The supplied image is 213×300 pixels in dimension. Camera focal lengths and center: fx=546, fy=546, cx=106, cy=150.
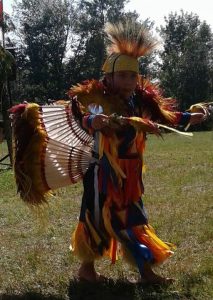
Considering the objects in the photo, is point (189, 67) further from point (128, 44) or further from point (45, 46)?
point (128, 44)

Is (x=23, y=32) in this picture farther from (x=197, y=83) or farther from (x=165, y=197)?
(x=165, y=197)

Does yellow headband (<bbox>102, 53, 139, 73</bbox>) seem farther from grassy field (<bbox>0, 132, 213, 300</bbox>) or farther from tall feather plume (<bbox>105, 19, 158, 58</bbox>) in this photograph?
grassy field (<bbox>0, 132, 213, 300</bbox>)

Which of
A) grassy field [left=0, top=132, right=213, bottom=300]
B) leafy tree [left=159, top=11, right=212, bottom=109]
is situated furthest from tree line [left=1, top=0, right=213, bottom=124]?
grassy field [left=0, top=132, right=213, bottom=300]

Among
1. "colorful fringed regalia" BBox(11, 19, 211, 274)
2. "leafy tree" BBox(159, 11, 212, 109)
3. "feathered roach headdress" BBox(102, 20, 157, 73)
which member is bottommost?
"leafy tree" BBox(159, 11, 212, 109)

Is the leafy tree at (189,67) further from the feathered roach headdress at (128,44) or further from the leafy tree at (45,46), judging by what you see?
the feathered roach headdress at (128,44)

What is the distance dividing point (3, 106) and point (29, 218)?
6653 mm

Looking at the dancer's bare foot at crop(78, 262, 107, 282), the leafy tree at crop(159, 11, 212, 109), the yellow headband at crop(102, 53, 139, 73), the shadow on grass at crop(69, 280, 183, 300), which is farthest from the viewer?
the leafy tree at crop(159, 11, 212, 109)

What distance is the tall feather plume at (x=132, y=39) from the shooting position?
3855 millimetres

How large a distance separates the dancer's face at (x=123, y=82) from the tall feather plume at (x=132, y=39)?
15 centimetres

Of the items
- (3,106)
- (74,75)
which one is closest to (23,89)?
(74,75)

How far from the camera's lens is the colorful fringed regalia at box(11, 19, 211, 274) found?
380cm

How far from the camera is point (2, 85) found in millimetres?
12125

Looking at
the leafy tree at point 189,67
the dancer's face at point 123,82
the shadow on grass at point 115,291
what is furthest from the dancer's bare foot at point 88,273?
the leafy tree at point 189,67

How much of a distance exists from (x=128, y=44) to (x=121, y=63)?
0.17 metres
